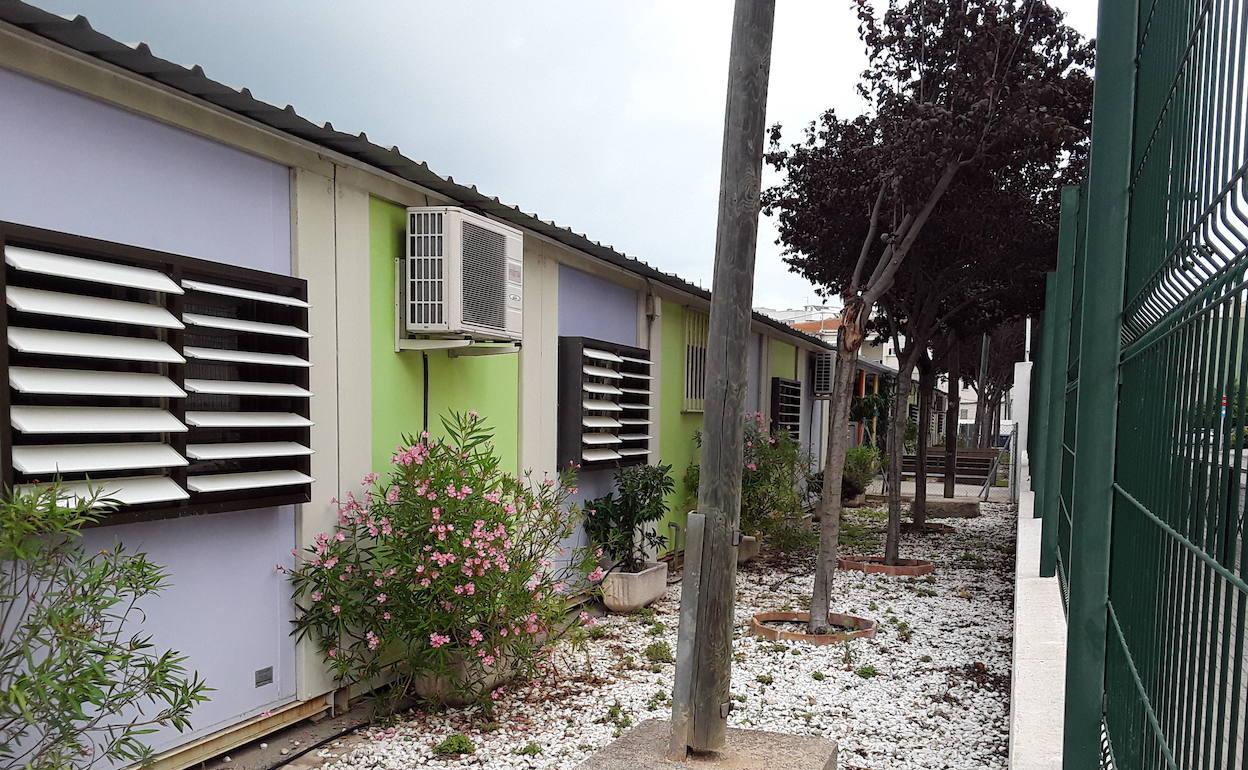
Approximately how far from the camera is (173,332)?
3797 mm

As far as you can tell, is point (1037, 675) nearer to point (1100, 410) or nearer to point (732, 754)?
point (732, 754)

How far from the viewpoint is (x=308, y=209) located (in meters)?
4.59

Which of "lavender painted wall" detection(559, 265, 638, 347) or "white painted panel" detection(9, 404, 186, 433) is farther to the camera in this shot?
"lavender painted wall" detection(559, 265, 638, 347)

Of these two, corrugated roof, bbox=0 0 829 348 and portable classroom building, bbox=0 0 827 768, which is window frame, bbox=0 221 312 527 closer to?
portable classroom building, bbox=0 0 827 768

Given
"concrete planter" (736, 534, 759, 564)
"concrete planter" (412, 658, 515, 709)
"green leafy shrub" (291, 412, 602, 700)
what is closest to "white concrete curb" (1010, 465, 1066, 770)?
"green leafy shrub" (291, 412, 602, 700)

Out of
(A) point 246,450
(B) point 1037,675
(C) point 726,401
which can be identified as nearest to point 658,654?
(B) point 1037,675

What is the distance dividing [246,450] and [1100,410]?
142 inches

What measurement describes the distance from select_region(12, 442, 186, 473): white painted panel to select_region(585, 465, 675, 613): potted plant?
4206mm

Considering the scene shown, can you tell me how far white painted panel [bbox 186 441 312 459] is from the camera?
13.0 ft

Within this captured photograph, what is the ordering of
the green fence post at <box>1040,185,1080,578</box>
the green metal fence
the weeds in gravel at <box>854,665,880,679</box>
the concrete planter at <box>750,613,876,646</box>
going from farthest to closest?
the concrete planter at <box>750,613,876,646</box> < the weeds in gravel at <box>854,665,880,679</box> < the green fence post at <box>1040,185,1080,578</box> < the green metal fence

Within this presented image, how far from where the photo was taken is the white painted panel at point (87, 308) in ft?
10.3

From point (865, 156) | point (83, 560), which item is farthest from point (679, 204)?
point (83, 560)

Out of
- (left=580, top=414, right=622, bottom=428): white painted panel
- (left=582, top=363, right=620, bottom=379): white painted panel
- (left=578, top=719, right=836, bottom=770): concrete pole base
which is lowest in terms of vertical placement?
(left=578, top=719, right=836, bottom=770): concrete pole base

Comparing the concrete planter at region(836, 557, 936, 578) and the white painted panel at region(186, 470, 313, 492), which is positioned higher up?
the white painted panel at region(186, 470, 313, 492)
